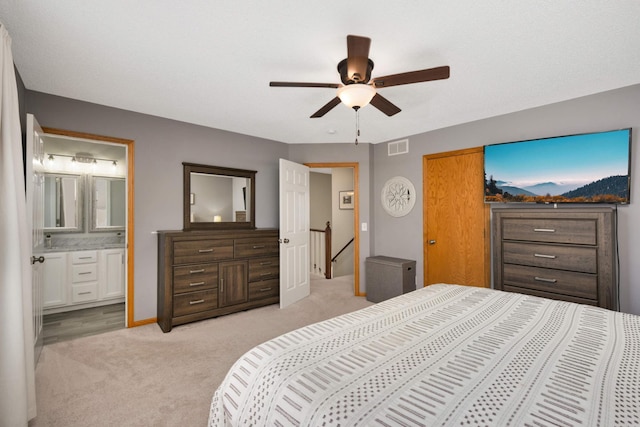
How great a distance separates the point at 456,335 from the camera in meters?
1.33

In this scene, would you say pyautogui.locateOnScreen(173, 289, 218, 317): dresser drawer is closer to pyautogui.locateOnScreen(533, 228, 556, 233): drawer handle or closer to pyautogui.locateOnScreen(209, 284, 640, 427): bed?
pyautogui.locateOnScreen(209, 284, 640, 427): bed

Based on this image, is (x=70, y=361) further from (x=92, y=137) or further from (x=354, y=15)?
(x=354, y=15)

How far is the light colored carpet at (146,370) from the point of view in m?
1.82

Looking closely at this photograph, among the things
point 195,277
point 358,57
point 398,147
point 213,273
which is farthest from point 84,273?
point 398,147

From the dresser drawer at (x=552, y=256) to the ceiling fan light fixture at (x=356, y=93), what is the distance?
7.10 feet

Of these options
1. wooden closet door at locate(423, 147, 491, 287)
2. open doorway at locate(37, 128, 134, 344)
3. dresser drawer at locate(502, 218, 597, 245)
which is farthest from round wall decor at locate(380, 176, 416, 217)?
open doorway at locate(37, 128, 134, 344)

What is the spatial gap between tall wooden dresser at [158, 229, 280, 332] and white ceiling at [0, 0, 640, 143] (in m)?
1.53

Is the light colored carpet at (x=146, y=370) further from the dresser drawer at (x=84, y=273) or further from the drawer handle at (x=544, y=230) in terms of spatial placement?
the drawer handle at (x=544, y=230)

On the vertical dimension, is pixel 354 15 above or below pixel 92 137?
above

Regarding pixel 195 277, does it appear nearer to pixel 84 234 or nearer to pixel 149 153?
pixel 149 153

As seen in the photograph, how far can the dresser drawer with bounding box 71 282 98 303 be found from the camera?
12.3 ft

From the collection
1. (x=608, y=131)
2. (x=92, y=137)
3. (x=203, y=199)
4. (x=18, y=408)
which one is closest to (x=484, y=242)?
(x=608, y=131)

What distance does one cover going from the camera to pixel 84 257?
383cm

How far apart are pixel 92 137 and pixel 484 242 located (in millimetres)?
4597
